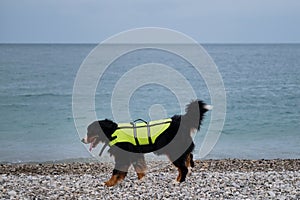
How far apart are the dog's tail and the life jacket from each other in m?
0.36

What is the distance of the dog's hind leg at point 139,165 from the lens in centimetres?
812

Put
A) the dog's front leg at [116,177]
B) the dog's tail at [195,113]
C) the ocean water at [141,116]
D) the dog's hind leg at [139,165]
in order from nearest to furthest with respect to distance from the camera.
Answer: the dog's tail at [195,113], the dog's hind leg at [139,165], the dog's front leg at [116,177], the ocean water at [141,116]

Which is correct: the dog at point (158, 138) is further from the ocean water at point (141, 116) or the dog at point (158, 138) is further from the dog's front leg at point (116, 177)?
the ocean water at point (141, 116)

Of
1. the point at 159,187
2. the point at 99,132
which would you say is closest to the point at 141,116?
→ the point at 159,187

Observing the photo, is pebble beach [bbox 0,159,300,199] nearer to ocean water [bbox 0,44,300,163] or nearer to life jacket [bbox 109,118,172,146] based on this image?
life jacket [bbox 109,118,172,146]

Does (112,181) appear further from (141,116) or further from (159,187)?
(141,116)

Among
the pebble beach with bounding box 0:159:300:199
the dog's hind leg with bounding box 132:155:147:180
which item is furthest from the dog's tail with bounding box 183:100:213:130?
the pebble beach with bounding box 0:159:300:199

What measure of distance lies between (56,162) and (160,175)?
542cm

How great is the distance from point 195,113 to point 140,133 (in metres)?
0.94

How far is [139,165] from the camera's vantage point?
8.30 meters

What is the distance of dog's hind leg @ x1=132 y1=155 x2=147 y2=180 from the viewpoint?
8.12 metres

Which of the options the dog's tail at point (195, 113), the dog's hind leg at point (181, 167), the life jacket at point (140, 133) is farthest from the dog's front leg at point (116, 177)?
the dog's tail at point (195, 113)

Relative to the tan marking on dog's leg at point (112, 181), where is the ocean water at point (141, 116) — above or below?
below

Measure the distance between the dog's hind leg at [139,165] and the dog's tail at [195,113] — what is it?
3.29 feet
